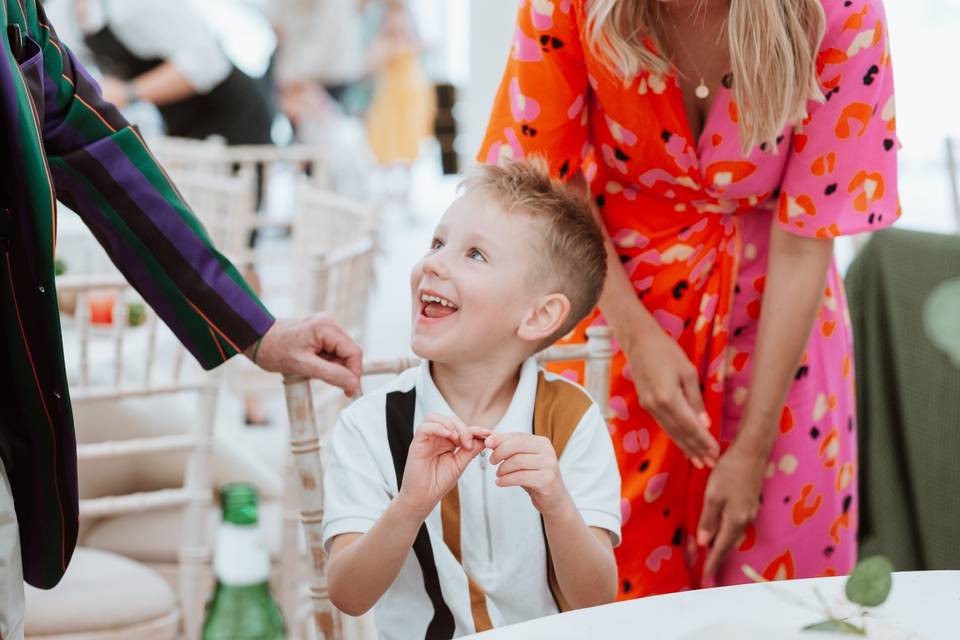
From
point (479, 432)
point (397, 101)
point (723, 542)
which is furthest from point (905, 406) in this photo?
point (397, 101)

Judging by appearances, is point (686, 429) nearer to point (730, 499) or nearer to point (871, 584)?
point (730, 499)

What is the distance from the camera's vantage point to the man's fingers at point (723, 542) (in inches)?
54.7

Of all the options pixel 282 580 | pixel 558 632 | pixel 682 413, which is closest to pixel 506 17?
pixel 282 580

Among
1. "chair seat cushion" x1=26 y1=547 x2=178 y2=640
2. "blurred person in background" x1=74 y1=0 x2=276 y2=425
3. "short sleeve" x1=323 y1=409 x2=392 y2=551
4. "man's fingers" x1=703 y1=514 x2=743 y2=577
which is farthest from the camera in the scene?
"blurred person in background" x1=74 y1=0 x2=276 y2=425

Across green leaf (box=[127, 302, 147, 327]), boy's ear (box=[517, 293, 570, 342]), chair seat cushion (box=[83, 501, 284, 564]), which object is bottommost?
chair seat cushion (box=[83, 501, 284, 564])

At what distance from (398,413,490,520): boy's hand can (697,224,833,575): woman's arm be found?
0.50 metres

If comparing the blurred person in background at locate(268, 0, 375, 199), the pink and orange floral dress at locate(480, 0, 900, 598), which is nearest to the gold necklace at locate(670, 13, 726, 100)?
the pink and orange floral dress at locate(480, 0, 900, 598)

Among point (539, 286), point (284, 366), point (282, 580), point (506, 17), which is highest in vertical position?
point (506, 17)

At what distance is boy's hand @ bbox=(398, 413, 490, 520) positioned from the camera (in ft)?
3.17

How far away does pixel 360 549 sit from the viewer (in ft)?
3.35

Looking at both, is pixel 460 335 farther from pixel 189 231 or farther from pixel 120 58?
pixel 120 58

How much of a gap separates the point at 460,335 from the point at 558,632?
376 millimetres

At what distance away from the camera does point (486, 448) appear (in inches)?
40.6

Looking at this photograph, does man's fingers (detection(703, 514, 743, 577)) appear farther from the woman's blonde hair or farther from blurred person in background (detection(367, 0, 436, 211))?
blurred person in background (detection(367, 0, 436, 211))
